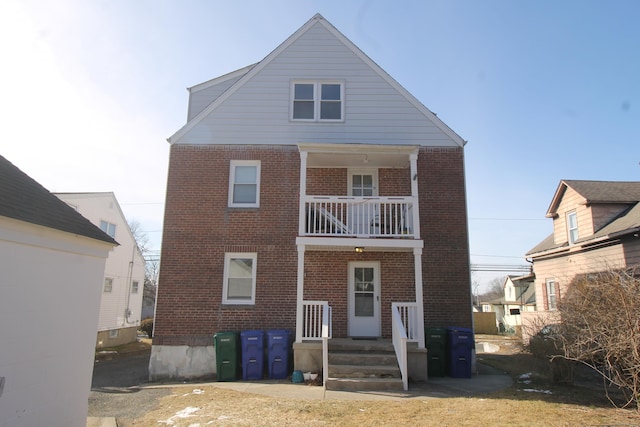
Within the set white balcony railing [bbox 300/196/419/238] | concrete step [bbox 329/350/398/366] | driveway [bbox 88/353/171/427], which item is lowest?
driveway [bbox 88/353/171/427]

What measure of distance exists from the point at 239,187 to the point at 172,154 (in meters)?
2.27

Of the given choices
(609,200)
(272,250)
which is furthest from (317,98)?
(609,200)

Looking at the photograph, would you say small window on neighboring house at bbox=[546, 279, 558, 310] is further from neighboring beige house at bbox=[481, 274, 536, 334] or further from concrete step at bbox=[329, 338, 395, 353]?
concrete step at bbox=[329, 338, 395, 353]

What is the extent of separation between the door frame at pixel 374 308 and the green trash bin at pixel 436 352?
4.86 feet

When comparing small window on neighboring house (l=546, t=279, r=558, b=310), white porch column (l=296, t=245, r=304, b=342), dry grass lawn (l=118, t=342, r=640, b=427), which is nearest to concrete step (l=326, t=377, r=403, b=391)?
dry grass lawn (l=118, t=342, r=640, b=427)

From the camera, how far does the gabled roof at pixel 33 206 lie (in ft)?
16.7

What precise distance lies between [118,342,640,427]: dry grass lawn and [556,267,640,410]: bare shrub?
75cm

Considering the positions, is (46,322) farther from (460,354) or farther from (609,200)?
(609,200)

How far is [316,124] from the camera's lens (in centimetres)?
1279

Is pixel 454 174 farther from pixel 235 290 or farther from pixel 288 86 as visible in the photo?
pixel 235 290

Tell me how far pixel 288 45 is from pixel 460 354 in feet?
33.8

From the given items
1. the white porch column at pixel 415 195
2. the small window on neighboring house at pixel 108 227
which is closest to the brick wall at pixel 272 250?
the white porch column at pixel 415 195

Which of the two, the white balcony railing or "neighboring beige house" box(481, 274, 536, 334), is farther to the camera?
"neighboring beige house" box(481, 274, 536, 334)

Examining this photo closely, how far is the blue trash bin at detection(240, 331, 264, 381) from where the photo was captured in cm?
1034
